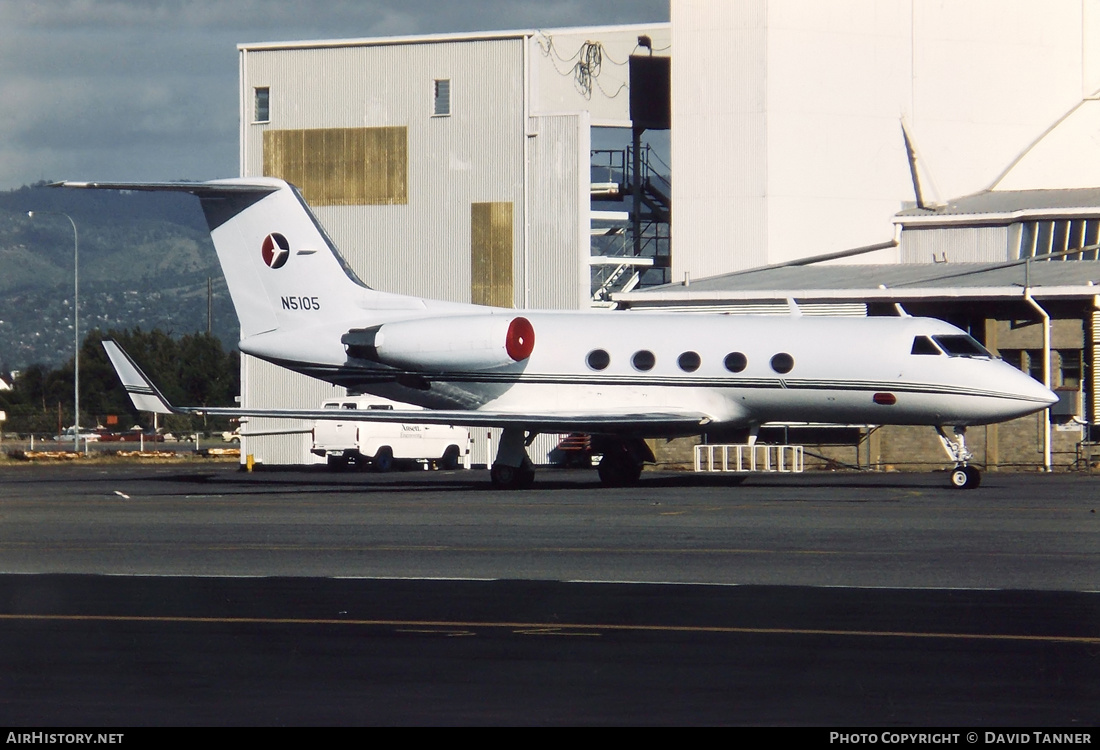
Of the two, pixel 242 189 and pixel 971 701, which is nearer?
pixel 971 701

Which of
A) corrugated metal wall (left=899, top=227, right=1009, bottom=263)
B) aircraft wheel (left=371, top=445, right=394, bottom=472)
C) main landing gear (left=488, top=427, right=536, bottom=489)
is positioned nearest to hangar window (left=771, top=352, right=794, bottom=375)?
main landing gear (left=488, top=427, right=536, bottom=489)

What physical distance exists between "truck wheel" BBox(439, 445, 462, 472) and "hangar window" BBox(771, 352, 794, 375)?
17.1m

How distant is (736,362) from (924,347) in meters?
3.29

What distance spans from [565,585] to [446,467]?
30447mm

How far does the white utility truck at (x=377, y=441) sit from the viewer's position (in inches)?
1591

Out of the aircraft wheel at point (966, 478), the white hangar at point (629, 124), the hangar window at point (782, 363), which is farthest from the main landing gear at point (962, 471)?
the white hangar at point (629, 124)

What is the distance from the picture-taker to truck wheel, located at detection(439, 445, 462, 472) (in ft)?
140

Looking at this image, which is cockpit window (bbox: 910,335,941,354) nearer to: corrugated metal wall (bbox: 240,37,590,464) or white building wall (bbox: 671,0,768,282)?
corrugated metal wall (bbox: 240,37,590,464)

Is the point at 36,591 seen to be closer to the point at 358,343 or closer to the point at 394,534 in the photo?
the point at 394,534

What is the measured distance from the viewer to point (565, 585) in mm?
12938

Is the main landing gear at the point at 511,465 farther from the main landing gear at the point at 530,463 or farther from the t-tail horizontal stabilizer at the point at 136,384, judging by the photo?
the t-tail horizontal stabilizer at the point at 136,384

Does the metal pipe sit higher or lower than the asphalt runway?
higher

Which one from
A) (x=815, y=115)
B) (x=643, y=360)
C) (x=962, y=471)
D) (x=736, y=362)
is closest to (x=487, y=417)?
(x=643, y=360)
